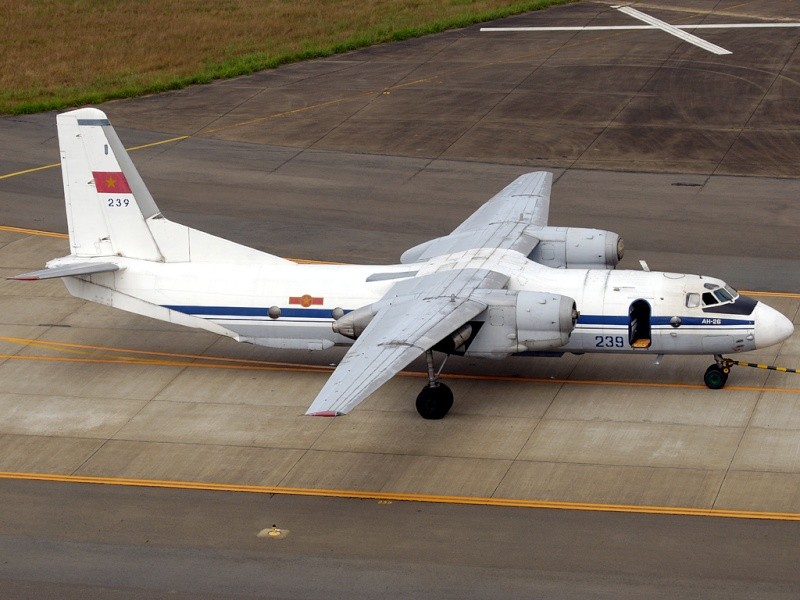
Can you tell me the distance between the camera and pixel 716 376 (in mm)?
30625

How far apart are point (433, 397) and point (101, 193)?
33.3ft

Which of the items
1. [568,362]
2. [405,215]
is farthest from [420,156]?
[568,362]

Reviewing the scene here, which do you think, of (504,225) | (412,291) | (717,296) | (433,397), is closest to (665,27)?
(504,225)

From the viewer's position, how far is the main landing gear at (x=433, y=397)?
29.8 m

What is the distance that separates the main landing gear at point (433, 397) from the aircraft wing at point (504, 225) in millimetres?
4626

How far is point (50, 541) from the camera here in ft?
82.8

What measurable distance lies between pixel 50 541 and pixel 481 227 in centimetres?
1491

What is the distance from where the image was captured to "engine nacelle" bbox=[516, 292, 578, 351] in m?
28.9

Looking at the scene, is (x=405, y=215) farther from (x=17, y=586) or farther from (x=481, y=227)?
(x=17, y=586)

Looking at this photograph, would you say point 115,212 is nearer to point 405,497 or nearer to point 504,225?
point 504,225

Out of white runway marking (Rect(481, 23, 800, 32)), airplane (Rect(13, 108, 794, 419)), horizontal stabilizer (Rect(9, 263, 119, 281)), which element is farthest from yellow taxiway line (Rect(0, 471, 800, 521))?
white runway marking (Rect(481, 23, 800, 32))

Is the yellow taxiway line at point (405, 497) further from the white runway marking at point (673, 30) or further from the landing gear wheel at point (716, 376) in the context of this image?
the white runway marking at point (673, 30)

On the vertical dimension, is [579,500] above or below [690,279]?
below

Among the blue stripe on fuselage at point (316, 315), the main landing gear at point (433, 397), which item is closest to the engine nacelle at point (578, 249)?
the blue stripe on fuselage at point (316, 315)
